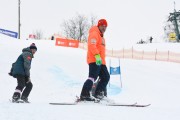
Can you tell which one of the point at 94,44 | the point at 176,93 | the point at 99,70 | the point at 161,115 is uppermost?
the point at 94,44

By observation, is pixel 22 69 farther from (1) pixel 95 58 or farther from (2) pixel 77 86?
(2) pixel 77 86

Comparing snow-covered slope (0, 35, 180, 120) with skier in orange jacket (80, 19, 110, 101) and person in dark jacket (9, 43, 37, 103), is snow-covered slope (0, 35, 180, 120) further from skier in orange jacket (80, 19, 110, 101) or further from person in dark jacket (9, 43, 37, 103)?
skier in orange jacket (80, 19, 110, 101)

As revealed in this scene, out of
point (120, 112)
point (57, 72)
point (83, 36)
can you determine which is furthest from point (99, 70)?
point (83, 36)

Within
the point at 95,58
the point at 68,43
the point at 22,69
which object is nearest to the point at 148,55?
the point at 68,43

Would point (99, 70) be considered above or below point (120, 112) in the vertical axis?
above

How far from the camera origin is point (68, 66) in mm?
23922

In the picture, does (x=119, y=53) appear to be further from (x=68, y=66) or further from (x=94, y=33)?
(x=94, y=33)

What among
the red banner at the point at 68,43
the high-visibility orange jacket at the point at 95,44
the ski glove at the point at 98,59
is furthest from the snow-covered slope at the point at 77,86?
the red banner at the point at 68,43

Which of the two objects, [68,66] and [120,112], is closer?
[120,112]

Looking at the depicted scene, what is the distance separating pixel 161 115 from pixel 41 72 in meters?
14.7

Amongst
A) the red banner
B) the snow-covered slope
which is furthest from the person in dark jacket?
the red banner

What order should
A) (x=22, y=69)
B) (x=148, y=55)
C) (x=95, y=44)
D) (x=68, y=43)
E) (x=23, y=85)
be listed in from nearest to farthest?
(x=95, y=44) < (x=22, y=69) < (x=23, y=85) < (x=148, y=55) < (x=68, y=43)

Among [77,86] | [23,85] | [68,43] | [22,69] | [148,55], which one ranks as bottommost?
[77,86]

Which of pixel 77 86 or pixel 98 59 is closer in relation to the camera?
pixel 98 59
